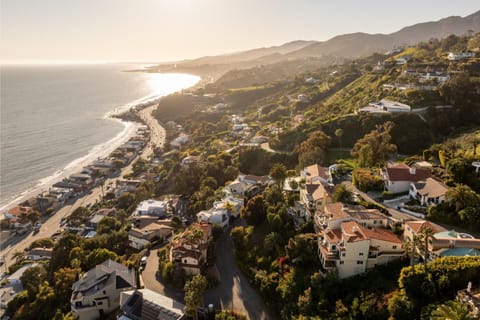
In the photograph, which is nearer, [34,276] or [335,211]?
[335,211]

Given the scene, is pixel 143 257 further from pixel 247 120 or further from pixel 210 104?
pixel 210 104

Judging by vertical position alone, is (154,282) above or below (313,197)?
below

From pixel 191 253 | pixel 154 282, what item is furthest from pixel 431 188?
pixel 154 282

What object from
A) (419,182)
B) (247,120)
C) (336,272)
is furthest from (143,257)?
(247,120)

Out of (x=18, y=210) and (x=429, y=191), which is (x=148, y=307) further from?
(x=18, y=210)

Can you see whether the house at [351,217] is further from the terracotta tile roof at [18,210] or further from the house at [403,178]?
the terracotta tile roof at [18,210]

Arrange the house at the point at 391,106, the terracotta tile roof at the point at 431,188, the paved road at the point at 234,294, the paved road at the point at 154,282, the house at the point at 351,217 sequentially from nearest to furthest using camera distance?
the paved road at the point at 234,294 → the house at the point at 351,217 → the paved road at the point at 154,282 → the terracotta tile roof at the point at 431,188 → the house at the point at 391,106

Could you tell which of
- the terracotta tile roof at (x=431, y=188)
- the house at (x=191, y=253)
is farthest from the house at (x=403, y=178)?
the house at (x=191, y=253)

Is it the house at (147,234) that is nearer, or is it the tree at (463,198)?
the tree at (463,198)
